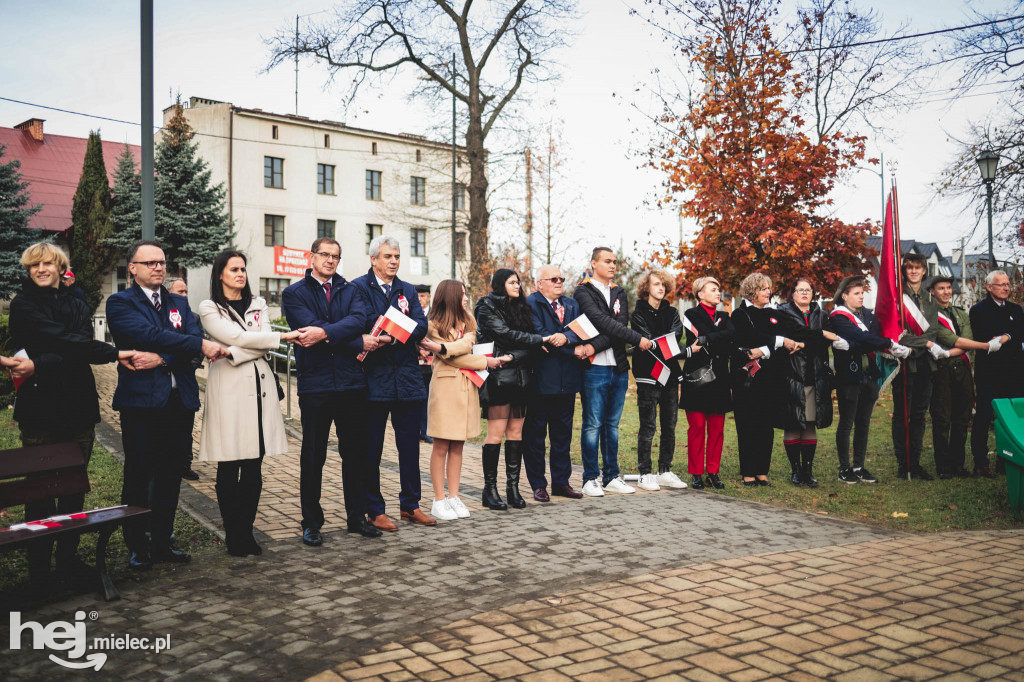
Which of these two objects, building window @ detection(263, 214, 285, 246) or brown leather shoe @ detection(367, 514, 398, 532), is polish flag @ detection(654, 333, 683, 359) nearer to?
brown leather shoe @ detection(367, 514, 398, 532)

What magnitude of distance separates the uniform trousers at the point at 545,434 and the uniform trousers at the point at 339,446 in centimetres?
180

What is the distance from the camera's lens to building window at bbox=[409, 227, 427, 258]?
48.4 metres

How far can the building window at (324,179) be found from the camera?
44656 millimetres

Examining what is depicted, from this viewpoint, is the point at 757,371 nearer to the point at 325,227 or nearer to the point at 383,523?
the point at 383,523

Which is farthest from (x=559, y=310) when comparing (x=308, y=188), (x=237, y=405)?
(x=308, y=188)

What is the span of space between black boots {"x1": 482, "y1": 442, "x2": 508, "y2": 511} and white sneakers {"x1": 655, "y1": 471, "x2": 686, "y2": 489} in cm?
182

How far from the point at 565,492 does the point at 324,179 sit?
131 feet

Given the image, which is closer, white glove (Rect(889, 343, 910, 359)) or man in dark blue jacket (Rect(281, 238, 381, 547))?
man in dark blue jacket (Rect(281, 238, 381, 547))

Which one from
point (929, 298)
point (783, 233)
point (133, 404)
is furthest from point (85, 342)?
point (783, 233)

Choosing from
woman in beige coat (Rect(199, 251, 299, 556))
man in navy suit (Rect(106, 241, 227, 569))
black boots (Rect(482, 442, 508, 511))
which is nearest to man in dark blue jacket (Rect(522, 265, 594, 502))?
black boots (Rect(482, 442, 508, 511))

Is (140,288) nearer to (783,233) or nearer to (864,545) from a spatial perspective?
(864,545)

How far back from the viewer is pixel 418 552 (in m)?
5.82

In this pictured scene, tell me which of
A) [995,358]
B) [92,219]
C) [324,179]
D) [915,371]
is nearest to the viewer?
[915,371]

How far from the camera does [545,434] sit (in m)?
7.75
